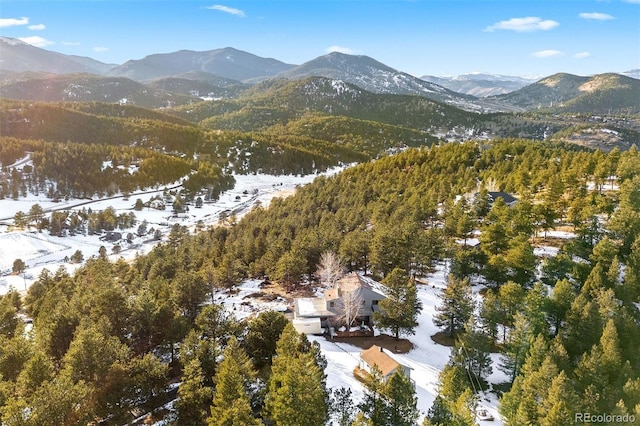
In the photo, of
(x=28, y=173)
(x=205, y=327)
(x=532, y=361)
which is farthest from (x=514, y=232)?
(x=28, y=173)

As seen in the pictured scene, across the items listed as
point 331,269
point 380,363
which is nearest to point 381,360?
point 380,363

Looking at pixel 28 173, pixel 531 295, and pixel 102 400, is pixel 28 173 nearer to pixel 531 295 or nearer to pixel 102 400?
pixel 102 400

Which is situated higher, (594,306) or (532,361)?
(594,306)

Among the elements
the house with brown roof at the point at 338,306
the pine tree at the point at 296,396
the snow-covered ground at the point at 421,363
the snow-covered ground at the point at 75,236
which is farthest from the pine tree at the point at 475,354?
the snow-covered ground at the point at 75,236

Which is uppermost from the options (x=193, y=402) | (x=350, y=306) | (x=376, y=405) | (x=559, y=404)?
(x=559, y=404)

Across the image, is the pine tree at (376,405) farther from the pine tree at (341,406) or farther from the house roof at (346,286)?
the house roof at (346,286)

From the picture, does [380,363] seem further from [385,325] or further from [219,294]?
[219,294]

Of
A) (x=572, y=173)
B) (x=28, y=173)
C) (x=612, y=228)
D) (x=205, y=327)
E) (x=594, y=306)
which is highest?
(x=572, y=173)
